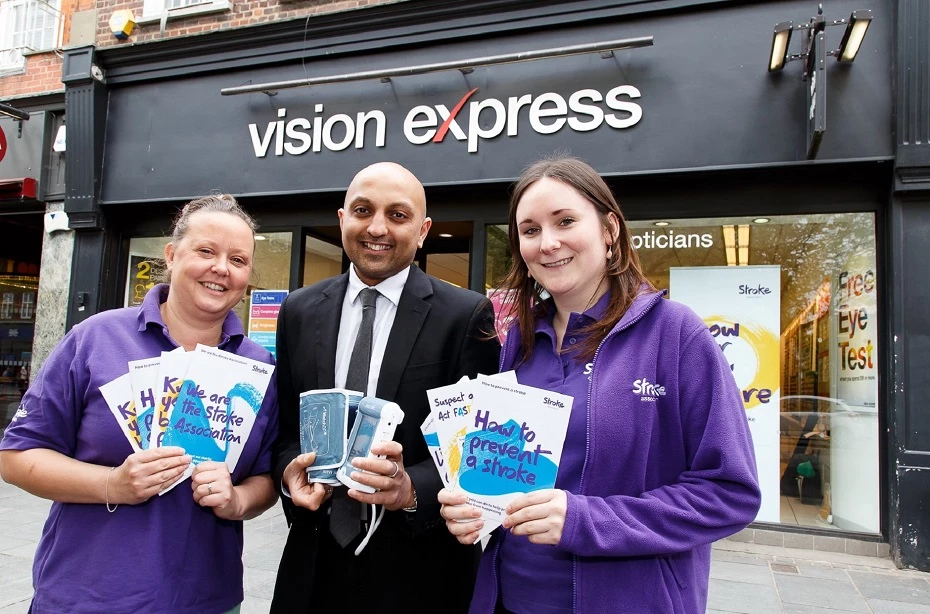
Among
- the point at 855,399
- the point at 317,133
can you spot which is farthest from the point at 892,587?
the point at 317,133

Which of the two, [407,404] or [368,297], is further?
[368,297]

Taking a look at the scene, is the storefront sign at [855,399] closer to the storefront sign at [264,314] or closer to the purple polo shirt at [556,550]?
the purple polo shirt at [556,550]

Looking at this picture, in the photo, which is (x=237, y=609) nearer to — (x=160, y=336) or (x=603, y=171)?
(x=160, y=336)

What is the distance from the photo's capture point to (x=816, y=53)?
482 cm

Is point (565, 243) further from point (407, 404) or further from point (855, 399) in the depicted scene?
point (855, 399)

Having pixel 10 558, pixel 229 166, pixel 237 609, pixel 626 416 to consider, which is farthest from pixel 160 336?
pixel 229 166

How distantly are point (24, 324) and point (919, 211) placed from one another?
1166cm

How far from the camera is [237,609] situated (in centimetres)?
205

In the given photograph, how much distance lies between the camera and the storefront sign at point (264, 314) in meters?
7.12

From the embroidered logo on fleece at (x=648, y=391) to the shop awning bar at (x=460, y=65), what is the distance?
484 cm

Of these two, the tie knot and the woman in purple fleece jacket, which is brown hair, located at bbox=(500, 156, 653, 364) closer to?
the woman in purple fleece jacket

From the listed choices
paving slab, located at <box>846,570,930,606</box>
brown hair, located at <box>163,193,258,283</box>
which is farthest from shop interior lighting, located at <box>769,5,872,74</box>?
brown hair, located at <box>163,193,258,283</box>

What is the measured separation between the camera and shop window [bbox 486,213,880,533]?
17.8 feet

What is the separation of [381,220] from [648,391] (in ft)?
3.43
